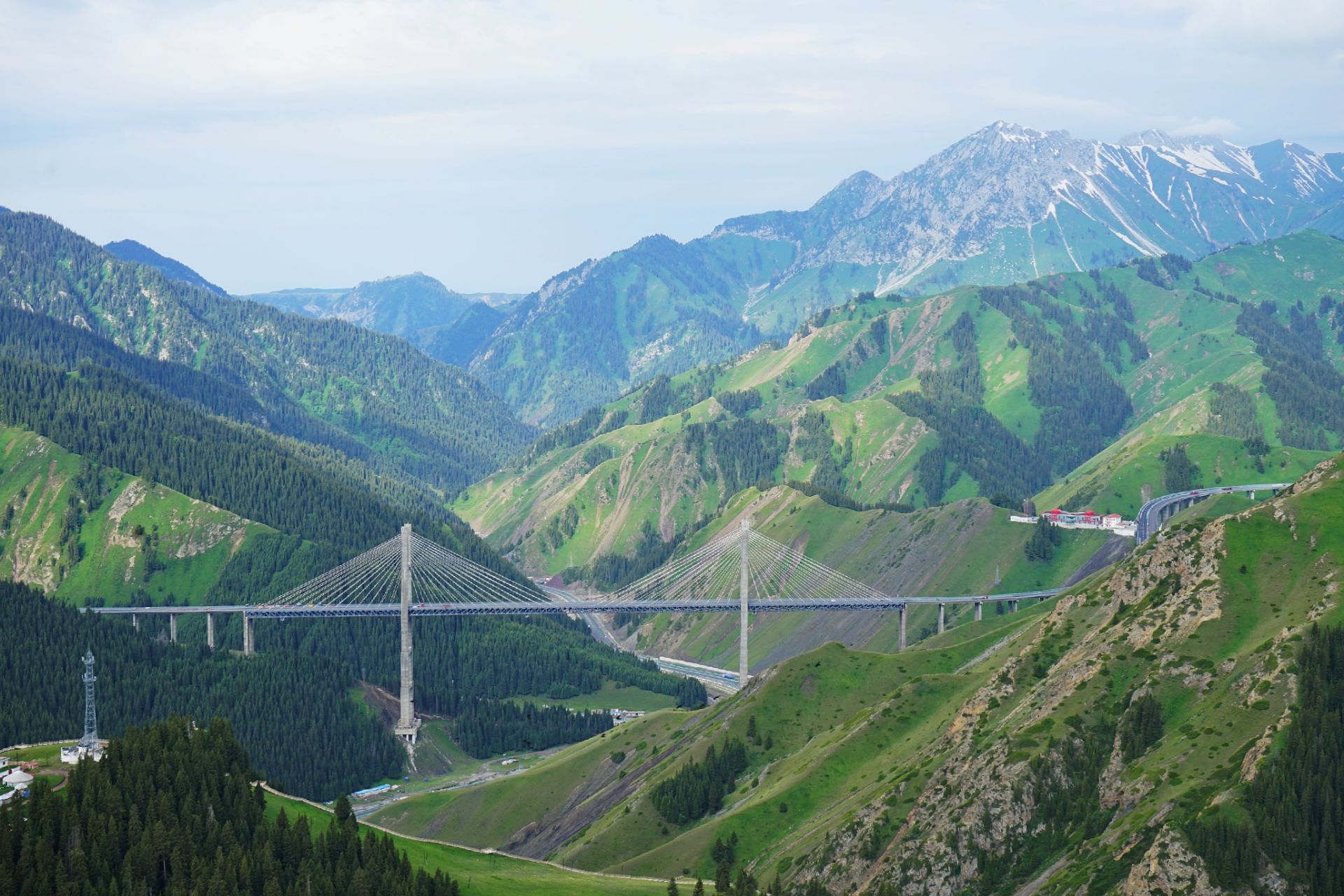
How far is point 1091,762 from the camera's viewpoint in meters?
129

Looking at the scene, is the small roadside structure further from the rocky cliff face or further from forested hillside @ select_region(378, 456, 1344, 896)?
the rocky cliff face

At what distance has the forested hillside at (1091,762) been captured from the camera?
110875 mm

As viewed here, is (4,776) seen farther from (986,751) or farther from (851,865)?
(986,751)

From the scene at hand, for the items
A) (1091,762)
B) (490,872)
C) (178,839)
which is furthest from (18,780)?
(1091,762)

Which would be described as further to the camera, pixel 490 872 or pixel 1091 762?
pixel 490 872

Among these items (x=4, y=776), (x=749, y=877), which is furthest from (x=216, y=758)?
(x=749, y=877)

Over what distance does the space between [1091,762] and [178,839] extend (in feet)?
226

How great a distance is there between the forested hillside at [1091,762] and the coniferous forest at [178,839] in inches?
1156

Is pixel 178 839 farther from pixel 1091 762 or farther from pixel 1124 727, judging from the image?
pixel 1124 727

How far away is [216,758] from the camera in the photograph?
12612 cm

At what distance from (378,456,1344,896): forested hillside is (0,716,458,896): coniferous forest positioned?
1156 inches

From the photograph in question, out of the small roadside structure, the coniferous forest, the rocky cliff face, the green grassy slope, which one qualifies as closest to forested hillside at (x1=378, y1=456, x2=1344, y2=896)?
the rocky cliff face

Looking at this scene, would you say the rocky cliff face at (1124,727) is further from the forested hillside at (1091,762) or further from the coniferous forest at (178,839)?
the coniferous forest at (178,839)

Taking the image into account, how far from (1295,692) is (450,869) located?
65336 mm
